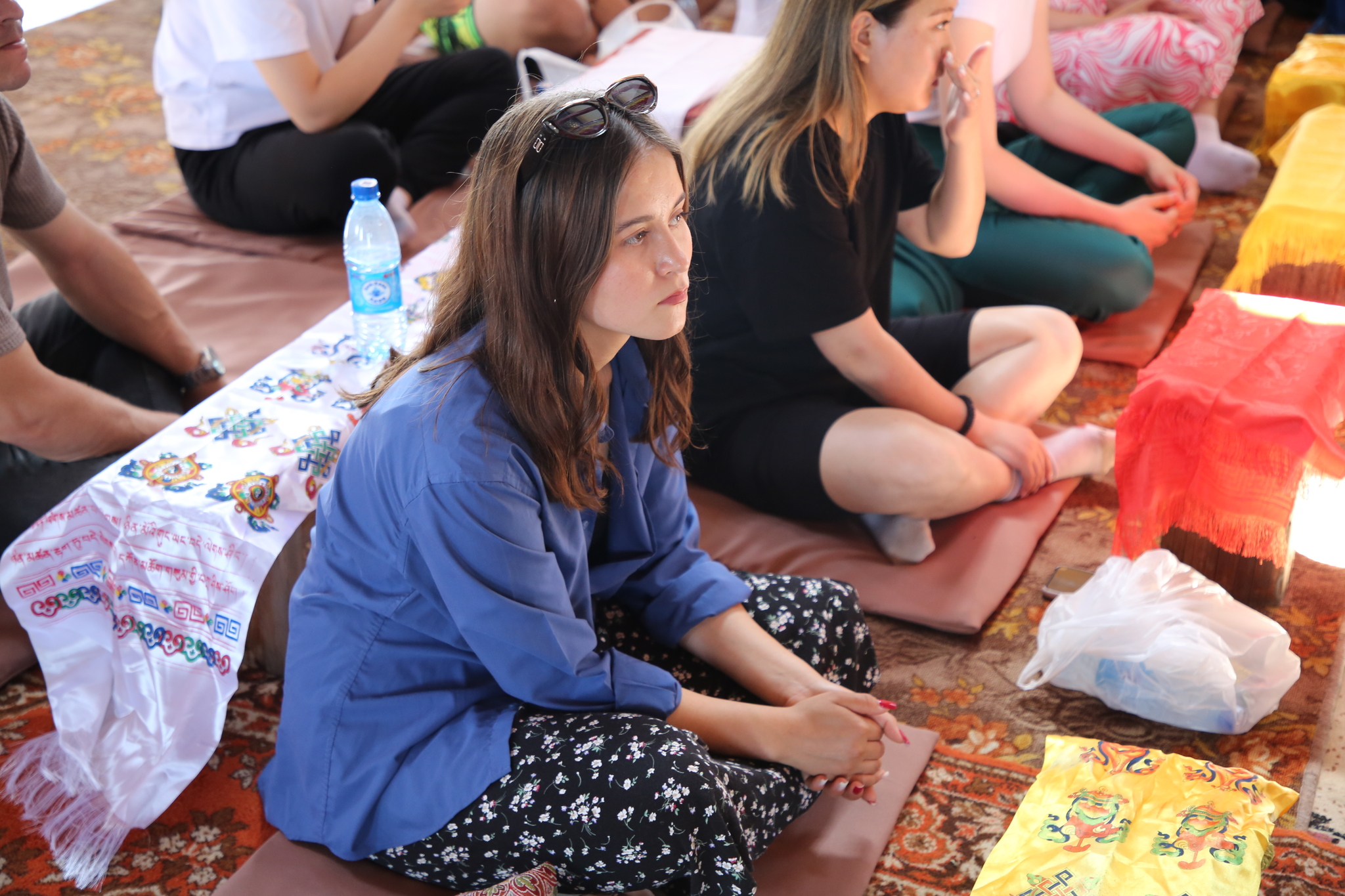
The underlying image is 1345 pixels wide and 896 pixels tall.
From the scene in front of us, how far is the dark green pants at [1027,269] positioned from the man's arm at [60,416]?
1.43 meters

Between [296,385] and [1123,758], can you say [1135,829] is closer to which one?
[1123,758]

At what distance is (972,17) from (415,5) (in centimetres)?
121

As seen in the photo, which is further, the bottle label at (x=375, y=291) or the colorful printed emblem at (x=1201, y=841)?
the bottle label at (x=375, y=291)

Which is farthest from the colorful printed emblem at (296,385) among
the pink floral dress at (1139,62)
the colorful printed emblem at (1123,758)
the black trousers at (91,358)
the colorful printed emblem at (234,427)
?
the pink floral dress at (1139,62)

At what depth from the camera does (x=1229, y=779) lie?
139cm

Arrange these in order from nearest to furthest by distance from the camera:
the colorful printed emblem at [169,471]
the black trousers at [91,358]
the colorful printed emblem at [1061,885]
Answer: the colorful printed emblem at [1061,885], the colorful printed emblem at [169,471], the black trousers at [91,358]

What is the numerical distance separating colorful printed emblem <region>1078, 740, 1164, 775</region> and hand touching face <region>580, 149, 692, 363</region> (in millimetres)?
783

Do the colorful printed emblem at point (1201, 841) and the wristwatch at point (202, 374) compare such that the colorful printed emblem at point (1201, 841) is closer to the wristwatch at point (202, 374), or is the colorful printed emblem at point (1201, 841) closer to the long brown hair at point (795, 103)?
the long brown hair at point (795, 103)

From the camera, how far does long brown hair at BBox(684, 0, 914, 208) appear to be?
1.65 meters

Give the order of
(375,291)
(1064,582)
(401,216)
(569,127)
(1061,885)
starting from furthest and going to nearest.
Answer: (401,216) < (1064,582) < (375,291) < (1061,885) < (569,127)

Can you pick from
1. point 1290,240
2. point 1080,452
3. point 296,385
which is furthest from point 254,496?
point 1290,240

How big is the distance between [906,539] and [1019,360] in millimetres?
409

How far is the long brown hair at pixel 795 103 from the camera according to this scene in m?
1.65

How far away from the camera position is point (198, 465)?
1.51m
